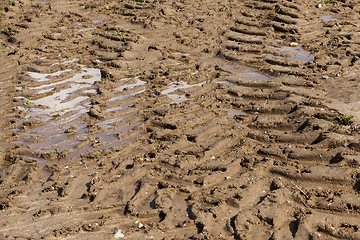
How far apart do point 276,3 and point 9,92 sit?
9.81 m

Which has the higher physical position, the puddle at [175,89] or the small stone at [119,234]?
the puddle at [175,89]

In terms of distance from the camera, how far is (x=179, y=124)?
7.00 m

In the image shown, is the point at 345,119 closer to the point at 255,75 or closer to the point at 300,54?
the point at 255,75

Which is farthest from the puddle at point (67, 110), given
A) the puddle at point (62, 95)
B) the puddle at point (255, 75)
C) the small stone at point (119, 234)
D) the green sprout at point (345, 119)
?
the green sprout at point (345, 119)

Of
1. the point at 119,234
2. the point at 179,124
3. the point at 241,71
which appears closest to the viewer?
the point at 119,234

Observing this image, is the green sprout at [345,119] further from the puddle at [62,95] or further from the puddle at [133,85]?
the puddle at [62,95]

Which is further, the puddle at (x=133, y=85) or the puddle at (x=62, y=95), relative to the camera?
the puddle at (x=133, y=85)

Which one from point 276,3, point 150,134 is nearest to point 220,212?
point 150,134

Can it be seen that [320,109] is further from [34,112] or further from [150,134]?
[34,112]

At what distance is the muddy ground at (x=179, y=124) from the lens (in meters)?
4.88

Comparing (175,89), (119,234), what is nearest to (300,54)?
(175,89)

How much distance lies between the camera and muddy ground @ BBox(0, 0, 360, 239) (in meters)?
4.88

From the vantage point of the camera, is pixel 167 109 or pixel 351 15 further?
pixel 351 15

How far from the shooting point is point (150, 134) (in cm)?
684
